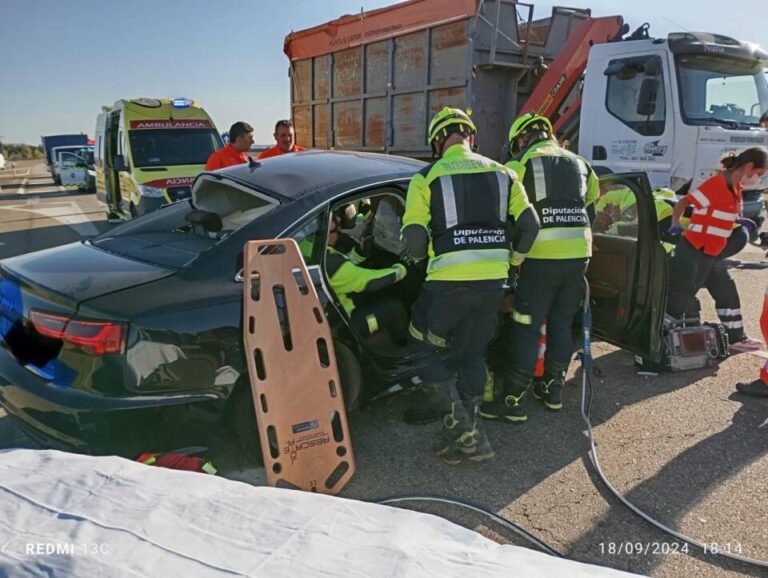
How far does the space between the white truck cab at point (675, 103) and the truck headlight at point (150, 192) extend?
6101 millimetres

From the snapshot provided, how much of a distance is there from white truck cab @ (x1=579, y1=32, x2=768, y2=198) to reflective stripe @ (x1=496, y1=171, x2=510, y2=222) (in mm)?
4757

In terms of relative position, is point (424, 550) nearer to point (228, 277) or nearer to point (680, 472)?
point (228, 277)

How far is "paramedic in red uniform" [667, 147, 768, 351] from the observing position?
4.48m

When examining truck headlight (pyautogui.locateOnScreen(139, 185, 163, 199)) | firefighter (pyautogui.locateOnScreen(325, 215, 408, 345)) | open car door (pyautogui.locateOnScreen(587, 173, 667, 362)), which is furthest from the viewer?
truck headlight (pyautogui.locateOnScreen(139, 185, 163, 199))

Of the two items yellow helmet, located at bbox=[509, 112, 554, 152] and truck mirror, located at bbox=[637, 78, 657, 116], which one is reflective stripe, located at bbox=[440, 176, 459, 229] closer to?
yellow helmet, located at bbox=[509, 112, 554, 152]

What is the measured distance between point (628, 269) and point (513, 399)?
4.24 ft

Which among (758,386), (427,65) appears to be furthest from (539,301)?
(427,65)

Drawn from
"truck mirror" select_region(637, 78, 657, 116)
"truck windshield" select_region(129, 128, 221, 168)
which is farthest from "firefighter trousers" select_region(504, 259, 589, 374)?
"truck windshield" select_region(129, 128, 221, 168)

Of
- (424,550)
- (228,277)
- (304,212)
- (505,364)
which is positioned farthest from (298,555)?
(505,364)

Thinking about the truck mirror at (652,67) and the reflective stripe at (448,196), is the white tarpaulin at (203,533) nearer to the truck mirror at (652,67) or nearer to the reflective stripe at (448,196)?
the reflective stripe at (448,196)

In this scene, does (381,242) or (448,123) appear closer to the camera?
(448,123)

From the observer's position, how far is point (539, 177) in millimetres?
3574

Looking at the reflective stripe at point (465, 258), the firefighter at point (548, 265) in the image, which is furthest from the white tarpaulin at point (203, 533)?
the firefighter at point (548, 265)

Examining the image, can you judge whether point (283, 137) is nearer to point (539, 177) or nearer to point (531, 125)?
point (531, 125)
